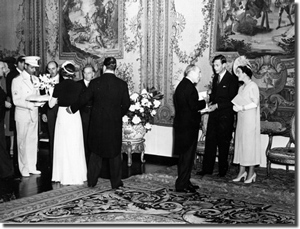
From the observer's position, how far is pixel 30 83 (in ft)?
28.5

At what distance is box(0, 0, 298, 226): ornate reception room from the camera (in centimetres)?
687

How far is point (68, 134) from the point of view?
8.05m

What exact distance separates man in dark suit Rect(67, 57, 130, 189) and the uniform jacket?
1330 millimetres

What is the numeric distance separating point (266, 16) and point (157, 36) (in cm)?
242

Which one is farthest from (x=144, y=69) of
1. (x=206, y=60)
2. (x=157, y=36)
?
(x=206, y=60)

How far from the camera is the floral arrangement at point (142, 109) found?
31.7 ft

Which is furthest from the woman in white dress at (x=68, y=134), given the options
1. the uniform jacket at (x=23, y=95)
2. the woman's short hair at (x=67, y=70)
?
the uniform jacket at (x=23, y=95)

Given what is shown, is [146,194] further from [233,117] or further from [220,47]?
[220,47]

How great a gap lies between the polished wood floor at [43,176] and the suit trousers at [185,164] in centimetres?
153

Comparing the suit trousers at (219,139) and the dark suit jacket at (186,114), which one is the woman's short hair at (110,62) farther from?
the suit trousers at (219,139)

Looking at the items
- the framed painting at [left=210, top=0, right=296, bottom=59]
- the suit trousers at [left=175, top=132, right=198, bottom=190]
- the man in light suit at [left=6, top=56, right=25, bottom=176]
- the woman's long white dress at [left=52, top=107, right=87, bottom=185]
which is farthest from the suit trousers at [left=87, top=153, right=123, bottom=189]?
the framed painting at [left=210, top=0, right=296, bottom=59]

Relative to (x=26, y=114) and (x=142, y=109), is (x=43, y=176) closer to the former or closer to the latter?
(x=26, y=114)

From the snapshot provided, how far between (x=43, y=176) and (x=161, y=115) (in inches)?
119

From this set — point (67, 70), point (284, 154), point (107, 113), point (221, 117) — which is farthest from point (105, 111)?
point (284, 154)
